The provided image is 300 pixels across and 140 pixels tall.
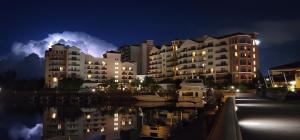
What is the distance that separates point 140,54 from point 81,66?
35604 millimetres

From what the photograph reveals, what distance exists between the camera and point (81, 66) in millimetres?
110500

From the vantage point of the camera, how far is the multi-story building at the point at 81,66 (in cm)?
10631

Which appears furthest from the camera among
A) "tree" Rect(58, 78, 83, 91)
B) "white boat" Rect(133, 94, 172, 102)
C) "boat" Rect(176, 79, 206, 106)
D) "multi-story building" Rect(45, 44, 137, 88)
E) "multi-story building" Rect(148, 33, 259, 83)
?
"multi-story building" Rect(45, 44, 137, 88)

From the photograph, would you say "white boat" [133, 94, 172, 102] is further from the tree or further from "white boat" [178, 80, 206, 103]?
the tree

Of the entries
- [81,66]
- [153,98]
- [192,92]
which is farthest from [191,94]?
[81,66]

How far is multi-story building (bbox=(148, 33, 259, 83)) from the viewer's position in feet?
295

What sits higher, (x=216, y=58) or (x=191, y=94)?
(x=216, y=58)

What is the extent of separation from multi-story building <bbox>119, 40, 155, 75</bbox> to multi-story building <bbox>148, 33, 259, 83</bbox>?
20879 mm

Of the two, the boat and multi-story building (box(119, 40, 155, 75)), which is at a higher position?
multi-story building (box(119, 40, 155, 75))

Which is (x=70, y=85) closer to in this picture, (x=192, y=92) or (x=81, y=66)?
(x=81, y=66)

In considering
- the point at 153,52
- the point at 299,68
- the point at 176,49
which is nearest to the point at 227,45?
the point at 176,49

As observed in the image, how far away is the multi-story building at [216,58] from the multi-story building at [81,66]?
15.5m

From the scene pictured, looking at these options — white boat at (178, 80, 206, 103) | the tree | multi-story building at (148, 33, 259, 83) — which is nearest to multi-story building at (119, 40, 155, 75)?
multi-story building at (148, 33, 259, 83)

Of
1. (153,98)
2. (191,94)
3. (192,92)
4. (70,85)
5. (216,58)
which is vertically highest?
(216,58)
